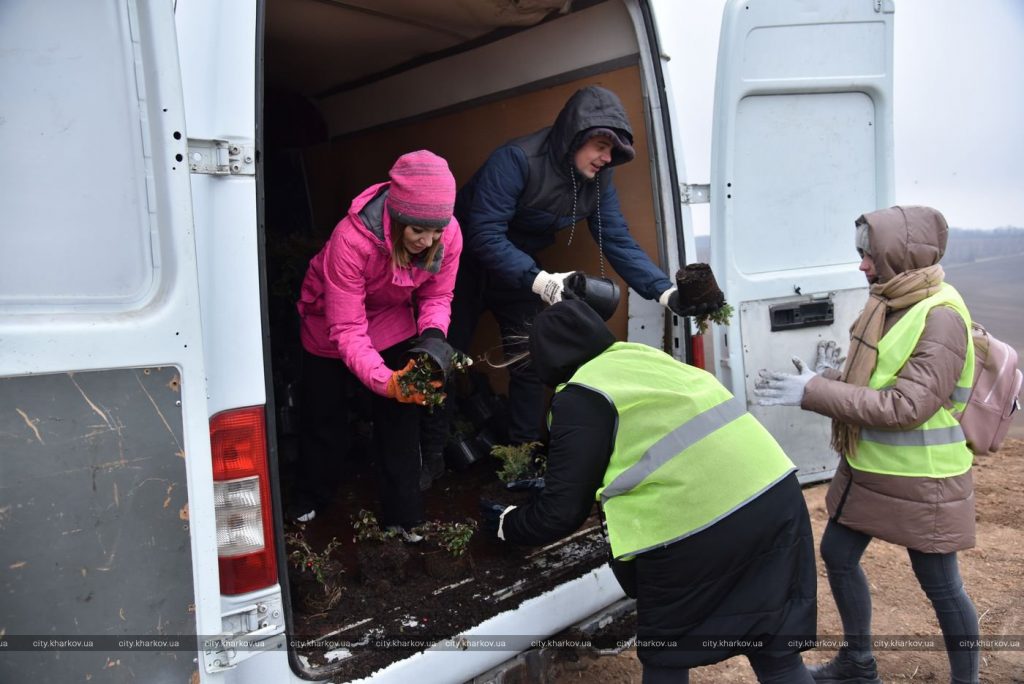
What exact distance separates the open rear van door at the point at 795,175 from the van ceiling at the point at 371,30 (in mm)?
895

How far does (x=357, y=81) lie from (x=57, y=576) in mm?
3940

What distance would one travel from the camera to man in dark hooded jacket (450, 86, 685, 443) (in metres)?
3.20

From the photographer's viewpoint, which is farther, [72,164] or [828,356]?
[828,356]

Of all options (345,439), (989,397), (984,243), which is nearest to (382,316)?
(345,439)

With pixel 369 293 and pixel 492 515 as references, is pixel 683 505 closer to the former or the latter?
pixel 492 515

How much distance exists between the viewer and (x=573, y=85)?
12.0ft

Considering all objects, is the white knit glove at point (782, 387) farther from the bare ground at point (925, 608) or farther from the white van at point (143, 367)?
the white van at point (143, 367)

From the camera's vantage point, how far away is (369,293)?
9.57 ft

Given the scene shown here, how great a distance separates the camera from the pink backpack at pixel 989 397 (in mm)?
2707

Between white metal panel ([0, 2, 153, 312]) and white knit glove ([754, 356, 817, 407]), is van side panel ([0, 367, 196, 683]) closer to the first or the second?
white metal panel ([0, 2, 153, 312])

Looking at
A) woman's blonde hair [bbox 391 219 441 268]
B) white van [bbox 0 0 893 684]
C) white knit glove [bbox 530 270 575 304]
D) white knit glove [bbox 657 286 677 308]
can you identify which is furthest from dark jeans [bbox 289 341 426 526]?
white knit glove [bbox 657 286 677 308]

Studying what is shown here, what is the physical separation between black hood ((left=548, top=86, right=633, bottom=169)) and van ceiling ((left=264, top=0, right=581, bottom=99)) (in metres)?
0.46

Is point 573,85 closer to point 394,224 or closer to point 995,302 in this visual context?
point 394,224

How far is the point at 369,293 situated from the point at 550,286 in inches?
28.6
